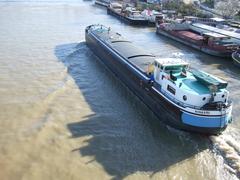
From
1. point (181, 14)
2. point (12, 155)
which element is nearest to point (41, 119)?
point (12, 155)

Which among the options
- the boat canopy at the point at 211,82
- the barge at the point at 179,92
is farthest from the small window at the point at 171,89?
the boat canopy at the point at 211,82

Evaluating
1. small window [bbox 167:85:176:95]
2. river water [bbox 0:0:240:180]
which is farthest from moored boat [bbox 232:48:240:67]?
small window [bbox 167:85:176:95]

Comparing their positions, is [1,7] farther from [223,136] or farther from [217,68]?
[223,136]

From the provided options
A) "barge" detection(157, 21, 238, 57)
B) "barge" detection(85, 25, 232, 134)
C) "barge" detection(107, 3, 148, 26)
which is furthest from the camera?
"barge" detection(107, 3, 148, 26)

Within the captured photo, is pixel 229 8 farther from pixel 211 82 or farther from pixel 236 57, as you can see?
pixel 211 82

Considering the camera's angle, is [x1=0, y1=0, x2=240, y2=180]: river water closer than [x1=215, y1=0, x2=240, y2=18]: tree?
Yes

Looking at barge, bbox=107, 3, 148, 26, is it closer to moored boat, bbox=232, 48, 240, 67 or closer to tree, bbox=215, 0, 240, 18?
tree, bbox=215, 0, 240, 18

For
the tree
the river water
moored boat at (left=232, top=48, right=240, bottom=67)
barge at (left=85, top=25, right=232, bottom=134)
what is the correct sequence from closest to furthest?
1. the river water
2. barge at (left=85, top=25, right=232, bottom=134)
3. moored boat at (left=232, top=48, right=240, bottom=67)
4. the tree
